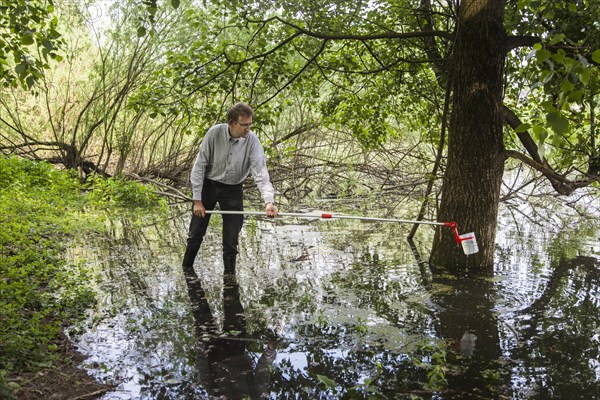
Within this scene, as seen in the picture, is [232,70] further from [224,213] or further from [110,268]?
[110,268]

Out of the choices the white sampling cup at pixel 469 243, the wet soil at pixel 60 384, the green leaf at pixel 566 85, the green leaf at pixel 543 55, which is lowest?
the wet soil at pixel 60 384

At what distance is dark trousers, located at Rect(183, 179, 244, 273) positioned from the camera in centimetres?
607

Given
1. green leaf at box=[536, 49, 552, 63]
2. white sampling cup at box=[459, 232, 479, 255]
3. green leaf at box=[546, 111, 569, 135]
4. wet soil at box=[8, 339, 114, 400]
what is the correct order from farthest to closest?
white sampling cup at box=[459, 232, 479, 255], wet soil at box=[8, 339, 114, 400], green leaf at box=[536, 49, 552, 63], green leaf at box=[546, 111, 569, 135]

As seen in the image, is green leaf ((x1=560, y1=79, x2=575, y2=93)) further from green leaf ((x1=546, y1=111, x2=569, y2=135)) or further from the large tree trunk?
the large tree trunk

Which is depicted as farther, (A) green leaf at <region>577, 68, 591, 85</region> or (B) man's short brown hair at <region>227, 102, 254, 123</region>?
(B) man's short brown hair at <region>227, 102, 254, 123</region>

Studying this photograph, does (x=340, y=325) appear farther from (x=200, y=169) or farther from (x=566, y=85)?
(x=566, y=85)

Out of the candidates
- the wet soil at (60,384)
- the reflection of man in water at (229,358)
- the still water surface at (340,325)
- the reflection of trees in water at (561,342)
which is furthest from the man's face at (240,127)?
the reflection of trees in water at (561,342)

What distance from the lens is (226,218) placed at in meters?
6.08

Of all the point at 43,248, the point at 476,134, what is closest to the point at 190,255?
the point at 43,248

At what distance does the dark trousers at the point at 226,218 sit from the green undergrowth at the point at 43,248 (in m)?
1.19

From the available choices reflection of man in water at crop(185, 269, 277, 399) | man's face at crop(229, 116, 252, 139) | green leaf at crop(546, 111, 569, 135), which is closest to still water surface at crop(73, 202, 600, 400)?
reflection of man in water at crop(185, 269, 277, 399)

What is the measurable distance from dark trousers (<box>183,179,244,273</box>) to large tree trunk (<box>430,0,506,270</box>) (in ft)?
7.25

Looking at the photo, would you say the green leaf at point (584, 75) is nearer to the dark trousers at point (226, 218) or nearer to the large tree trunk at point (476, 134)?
the large tree trunk at point (476, 134)

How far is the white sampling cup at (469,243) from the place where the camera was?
18.8 ft
